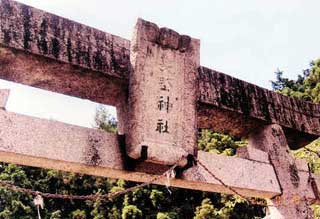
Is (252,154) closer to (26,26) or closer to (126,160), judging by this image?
(126,160)

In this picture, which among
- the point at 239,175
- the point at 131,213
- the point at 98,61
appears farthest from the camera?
the point at 131,213

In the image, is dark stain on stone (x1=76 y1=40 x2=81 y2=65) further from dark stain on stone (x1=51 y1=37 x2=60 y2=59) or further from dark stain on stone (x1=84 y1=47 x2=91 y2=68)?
dark stain on stone (x1=51 y1=37 x2=60 y2=59)

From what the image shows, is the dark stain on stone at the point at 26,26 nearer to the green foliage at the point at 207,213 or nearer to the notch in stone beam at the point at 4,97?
the notch in stone beam at the point at 4,97

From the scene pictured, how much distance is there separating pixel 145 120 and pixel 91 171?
2.22 ft

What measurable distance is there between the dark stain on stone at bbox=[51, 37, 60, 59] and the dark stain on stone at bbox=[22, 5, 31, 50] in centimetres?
22

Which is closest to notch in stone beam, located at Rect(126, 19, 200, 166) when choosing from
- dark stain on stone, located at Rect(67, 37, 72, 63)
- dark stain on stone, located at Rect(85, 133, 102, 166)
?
dark stain on stone, located at Rect(85, 133, 102, 166)

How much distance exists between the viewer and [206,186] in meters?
4.26

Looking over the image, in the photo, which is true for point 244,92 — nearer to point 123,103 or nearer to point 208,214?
point 123,103

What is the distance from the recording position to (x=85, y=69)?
12.8 feet

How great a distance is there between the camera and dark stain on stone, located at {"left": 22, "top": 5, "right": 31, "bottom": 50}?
11.9ft

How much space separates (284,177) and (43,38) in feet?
10.1

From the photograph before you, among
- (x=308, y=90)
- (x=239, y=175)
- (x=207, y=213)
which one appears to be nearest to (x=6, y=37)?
(x=239, y=175)

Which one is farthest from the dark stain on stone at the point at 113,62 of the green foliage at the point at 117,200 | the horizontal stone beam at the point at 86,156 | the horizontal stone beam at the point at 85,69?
the green foliage at the point at 117,200

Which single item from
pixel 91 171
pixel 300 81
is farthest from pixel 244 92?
pixel 300 81
